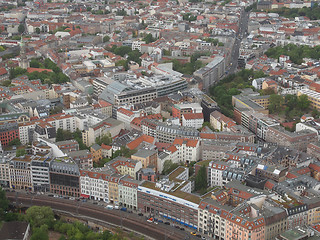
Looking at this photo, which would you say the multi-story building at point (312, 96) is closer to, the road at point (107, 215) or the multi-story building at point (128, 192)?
the multi-story building at point (128, 192)

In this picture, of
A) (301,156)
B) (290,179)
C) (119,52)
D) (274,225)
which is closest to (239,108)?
(301,156)

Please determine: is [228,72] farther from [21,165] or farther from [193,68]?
[21,165]

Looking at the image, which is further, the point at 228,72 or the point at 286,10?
the point at 286,10

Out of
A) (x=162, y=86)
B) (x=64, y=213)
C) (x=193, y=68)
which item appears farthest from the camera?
(x=193, y=68)

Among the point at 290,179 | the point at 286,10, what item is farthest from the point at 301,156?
the point at 286,10

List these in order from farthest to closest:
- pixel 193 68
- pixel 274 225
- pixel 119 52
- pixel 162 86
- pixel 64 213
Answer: pixel 119 52 → pixel 193 68 → pixel 162 86 → pixel 64 213 → pixel 274 225

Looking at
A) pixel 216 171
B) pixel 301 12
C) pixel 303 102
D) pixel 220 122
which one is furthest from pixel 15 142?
pixel 301 12
